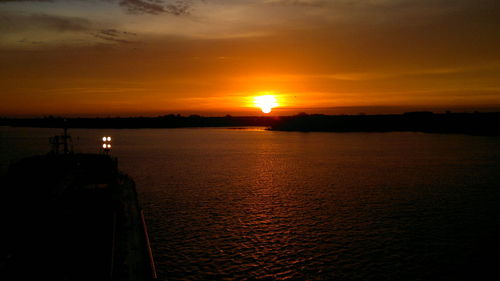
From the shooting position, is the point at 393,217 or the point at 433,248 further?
the point at 393,217

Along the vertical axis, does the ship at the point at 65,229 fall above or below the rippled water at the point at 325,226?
above

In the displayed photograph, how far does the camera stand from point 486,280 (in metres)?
21.7

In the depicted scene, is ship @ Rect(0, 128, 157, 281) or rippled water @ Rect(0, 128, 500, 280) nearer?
ship @ Rect(0, 128, 157, 281)

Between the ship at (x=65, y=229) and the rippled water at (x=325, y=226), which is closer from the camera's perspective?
the ship at (x=65, y=229)

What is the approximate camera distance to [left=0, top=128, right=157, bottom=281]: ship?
741 inches

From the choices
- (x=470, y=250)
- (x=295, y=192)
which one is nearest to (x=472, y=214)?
(x=470, y=250)

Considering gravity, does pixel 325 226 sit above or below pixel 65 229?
below

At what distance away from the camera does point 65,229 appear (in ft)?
81.0

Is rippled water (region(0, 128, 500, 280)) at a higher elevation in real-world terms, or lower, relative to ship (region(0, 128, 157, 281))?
lower

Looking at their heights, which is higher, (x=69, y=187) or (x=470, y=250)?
(x=69, y=187)

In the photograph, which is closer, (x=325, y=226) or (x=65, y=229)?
(x=65, y=229)

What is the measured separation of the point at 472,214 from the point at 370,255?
685 inches

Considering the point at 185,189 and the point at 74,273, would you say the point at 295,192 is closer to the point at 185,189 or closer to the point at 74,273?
the point at 185,189

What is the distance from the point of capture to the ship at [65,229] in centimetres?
1881
